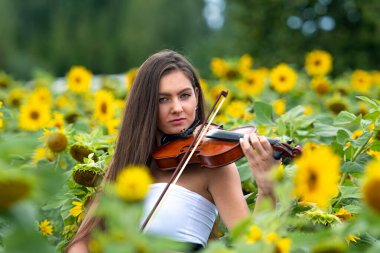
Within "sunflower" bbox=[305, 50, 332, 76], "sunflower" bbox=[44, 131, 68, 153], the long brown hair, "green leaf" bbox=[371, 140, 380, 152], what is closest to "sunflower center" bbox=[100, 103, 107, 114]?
"sunflower" bbox=[44, 131, 68, 153]

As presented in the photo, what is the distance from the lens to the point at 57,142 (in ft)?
10.1

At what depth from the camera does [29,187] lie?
1.27 m

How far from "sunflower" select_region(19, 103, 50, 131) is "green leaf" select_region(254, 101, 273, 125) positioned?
1044mm

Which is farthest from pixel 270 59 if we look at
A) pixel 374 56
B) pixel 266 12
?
pixel 374 56

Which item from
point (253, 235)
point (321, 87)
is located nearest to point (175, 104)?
point (253, 235)

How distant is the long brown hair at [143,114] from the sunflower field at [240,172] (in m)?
A: 0.09

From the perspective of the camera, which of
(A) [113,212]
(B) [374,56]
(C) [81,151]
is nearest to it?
(A) [113,212]

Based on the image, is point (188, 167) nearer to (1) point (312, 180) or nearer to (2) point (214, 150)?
(2) point (214, 150)

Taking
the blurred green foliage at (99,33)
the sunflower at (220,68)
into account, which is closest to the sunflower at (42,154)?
the sunflower at (220,68)

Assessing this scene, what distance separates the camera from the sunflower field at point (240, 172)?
4.13ft

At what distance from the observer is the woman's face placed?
261cm

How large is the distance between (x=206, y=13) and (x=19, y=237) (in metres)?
25.8

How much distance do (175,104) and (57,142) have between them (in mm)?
671

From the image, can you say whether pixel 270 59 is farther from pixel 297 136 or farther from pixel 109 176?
pixel 109 176
